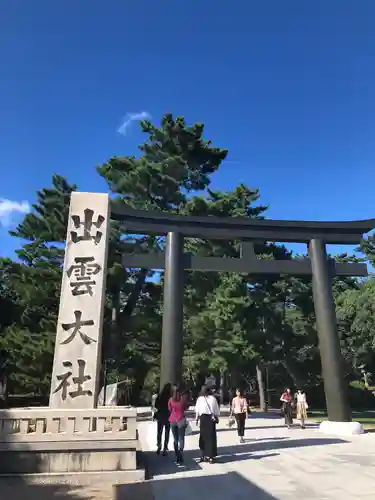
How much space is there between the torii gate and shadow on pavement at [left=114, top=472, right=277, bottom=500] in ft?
19.7

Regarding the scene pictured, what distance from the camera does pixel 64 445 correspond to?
6.92 m

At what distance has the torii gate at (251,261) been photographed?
43.4ft

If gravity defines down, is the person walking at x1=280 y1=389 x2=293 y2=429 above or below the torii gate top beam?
below

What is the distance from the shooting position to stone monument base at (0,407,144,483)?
6816mm

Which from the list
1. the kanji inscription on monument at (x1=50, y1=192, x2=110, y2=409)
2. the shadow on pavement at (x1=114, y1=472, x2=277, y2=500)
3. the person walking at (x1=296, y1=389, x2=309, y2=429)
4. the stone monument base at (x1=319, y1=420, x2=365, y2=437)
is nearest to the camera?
the shadow on pavement at (x1=114, y1=472, x2=277, y2=500)

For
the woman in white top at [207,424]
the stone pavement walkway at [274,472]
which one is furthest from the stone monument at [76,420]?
the woman in white top at [207,424]

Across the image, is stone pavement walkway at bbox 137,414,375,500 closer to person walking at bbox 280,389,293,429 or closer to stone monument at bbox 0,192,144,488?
stone monument at bbox 0,192,144,488

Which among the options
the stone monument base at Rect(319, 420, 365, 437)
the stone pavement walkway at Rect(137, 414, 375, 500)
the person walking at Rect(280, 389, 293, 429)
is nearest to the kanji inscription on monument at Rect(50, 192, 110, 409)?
the stone pavement walkway at Rect(137, 414, 375, 500)

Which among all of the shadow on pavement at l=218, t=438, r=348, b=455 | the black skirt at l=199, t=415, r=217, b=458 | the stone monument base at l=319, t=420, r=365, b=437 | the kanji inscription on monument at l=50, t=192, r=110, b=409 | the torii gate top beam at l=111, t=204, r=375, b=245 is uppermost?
the torii gate top beam at l=111, t=204, r=375, b=245

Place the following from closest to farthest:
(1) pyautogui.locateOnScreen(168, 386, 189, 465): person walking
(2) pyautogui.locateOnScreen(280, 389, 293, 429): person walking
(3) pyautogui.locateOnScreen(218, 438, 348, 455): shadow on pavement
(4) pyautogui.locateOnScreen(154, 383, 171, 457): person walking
→ (1) pyautogui.locateOnScreen(168, 386, 189, 465): person walking < (4) pyautogui.locateOnScreen(154, 383, 171, 457): person walking < (3) pyautogui.locateOnScreen(218, 438, 348, 455): shadow on pavement < (2) pyautogui.locateOnScreen(280, 389, 293, 429): person walking

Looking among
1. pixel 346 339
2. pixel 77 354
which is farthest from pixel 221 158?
pixel 77 354

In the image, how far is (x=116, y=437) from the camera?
23.2 feet

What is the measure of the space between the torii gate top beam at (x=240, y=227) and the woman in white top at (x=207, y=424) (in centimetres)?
690

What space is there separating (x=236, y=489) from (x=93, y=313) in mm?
4222
